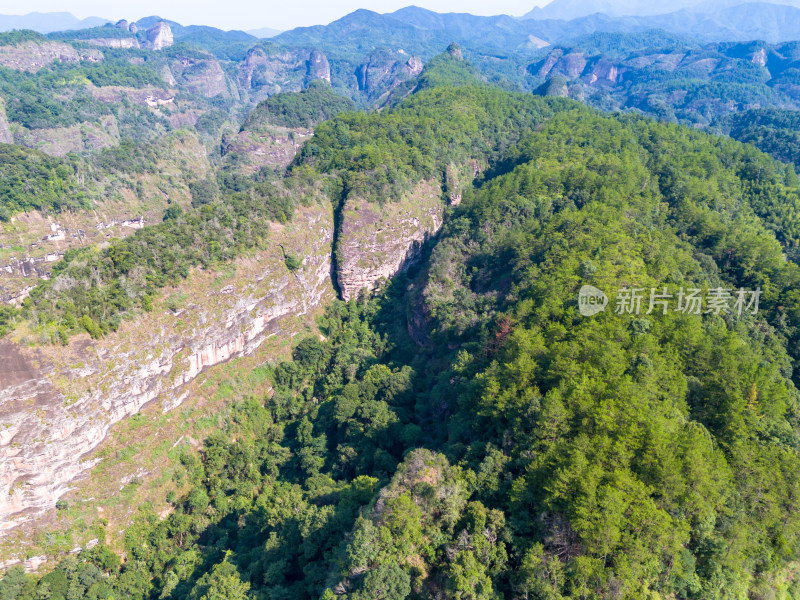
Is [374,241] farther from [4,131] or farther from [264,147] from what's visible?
[4,131]

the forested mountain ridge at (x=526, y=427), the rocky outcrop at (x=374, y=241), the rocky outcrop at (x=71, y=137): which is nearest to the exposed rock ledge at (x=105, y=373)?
the forested mountain ridge at (x=526, y=427)

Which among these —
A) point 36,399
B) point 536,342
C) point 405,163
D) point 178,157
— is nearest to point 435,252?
point 405,163

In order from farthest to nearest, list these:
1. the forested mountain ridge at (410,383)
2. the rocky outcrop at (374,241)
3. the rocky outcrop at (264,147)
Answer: the rocky outcrop at (264,147) < the rocky outcrop at (374,241) < the forested mountain ridge at (410,383)

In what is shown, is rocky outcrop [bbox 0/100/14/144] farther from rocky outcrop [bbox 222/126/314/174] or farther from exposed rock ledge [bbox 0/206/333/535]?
exposed rock ledge [bbox 0/206/333/535]

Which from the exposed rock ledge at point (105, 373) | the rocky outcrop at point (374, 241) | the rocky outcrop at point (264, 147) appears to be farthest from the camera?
the rocky outcrop at point (264, 147)

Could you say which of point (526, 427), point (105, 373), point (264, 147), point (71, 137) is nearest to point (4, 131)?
point (71, 137)

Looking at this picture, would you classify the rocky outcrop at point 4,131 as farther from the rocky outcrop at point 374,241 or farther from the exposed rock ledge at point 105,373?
the exposed rock ledge at point 105,373

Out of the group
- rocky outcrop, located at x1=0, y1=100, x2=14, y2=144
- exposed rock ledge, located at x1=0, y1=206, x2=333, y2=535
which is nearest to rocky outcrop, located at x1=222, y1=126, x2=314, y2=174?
rocky outcrop, located at x1=0, y1=100, x2=14, y2=144
